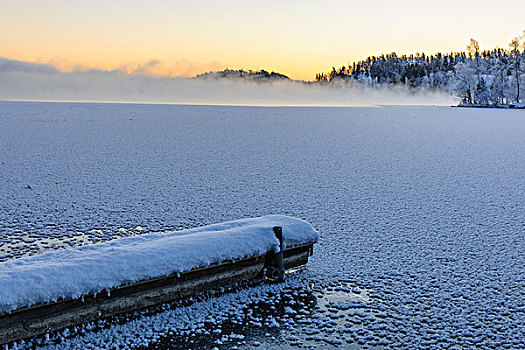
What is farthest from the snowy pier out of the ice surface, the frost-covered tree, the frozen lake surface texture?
the frost-covered tree

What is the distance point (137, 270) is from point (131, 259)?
0.54ft

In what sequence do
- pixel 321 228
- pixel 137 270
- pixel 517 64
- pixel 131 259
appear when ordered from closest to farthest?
pixel 137 270 → pixel 131 259 → pixel 321 228 → pixel 517 64

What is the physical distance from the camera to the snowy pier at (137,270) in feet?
13.2

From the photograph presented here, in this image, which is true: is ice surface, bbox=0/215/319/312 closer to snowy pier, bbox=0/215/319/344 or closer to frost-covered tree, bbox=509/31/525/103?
snowy pier, bbox=0/215/319/344

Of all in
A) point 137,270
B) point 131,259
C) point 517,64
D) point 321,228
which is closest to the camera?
point 137,270

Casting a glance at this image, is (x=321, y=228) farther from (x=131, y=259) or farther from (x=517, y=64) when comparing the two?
(x=517, y=64)

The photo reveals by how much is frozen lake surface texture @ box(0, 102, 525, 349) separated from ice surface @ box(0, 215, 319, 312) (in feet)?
1.45

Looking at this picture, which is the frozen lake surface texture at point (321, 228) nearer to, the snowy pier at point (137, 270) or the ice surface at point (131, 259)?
the snowy pier at point (137, 270)

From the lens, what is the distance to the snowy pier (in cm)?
402

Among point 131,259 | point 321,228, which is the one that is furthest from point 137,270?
point 321,228

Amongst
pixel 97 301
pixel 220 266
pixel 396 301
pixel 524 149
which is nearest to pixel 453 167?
pixel 524 149

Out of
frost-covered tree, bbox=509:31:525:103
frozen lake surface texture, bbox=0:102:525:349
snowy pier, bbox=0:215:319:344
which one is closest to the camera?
snowy pier, bbox=0:215:319:344

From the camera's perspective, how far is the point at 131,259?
461 cm

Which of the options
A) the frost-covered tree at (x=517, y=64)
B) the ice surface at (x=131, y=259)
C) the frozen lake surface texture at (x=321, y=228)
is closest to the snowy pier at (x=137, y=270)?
the ice surface at (x=131, y=259)
